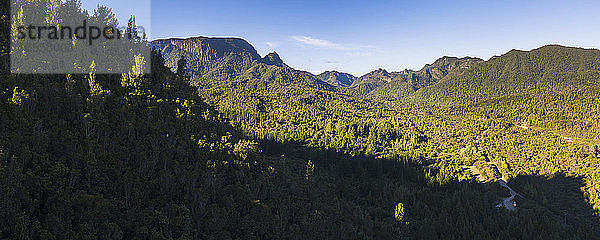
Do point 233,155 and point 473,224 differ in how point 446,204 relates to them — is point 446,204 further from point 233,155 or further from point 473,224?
point 233,155

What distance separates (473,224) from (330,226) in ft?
184

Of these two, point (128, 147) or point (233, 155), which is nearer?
point (128, 147)

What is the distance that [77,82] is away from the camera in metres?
61.8

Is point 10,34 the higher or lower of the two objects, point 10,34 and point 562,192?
the higher

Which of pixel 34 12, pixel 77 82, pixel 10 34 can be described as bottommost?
pixel 77 82

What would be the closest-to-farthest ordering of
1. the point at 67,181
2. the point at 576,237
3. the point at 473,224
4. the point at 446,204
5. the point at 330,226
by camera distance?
1. the point at 67,181
2. the point at 330,226
3. the point at 576,237
4. the point at 473,224
5. the point at 446,204

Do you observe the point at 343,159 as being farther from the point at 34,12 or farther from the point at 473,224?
the point at 34,12

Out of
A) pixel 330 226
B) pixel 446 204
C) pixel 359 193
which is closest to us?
pixel 330 226

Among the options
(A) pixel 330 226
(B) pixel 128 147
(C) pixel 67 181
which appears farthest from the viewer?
(A) pixel 330 226

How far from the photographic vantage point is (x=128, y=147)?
5772 centimetres

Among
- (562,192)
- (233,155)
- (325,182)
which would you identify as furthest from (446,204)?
(233,155)

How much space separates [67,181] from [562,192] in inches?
7715

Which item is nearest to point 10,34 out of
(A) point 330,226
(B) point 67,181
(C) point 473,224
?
(B) point 67,181

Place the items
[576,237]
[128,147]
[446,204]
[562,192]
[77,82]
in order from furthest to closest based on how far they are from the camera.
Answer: [562,192] → [446,204] → [576,237] → [77,82] → [128,147]
